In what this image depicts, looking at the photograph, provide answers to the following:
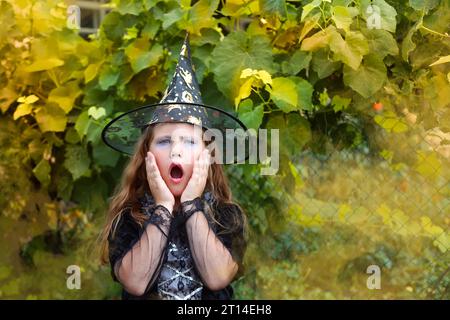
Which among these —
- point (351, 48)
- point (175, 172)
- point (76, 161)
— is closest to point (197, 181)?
point (175, 172)

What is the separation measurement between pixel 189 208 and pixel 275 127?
713 mm

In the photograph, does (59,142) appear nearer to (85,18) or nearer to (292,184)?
(292,184)

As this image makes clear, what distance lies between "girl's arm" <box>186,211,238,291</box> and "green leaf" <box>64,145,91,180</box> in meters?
1.16

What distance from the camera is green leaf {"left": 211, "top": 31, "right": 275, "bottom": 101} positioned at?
266 cm

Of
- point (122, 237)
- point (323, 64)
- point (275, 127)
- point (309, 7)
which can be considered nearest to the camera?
point (122, 237)

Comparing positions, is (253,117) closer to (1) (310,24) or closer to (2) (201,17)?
(1) (310,24)

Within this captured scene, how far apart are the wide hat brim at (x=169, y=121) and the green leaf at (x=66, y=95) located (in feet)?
2.33

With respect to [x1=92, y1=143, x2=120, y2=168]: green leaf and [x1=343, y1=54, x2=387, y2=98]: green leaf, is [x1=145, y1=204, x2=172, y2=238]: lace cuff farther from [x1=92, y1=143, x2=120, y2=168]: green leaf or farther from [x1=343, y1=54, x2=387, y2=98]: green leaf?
[x1=92, y1=143, x2=120, y2=168]: green leaf

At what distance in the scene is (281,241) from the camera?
356 cm

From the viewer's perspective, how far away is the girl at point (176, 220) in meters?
2.14

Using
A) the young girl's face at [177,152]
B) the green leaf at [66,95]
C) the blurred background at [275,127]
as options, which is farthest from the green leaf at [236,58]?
the green leaf at [66,95]

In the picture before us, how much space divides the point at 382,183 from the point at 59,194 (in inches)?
52.2

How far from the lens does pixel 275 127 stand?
277 centimetres

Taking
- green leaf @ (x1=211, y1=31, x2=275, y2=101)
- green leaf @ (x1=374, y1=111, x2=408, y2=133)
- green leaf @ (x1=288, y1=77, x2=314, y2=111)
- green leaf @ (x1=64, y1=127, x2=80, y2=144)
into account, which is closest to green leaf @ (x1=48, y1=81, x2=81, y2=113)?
green leaf @ (x1=64, y1=127, x2=80, y2=144)
